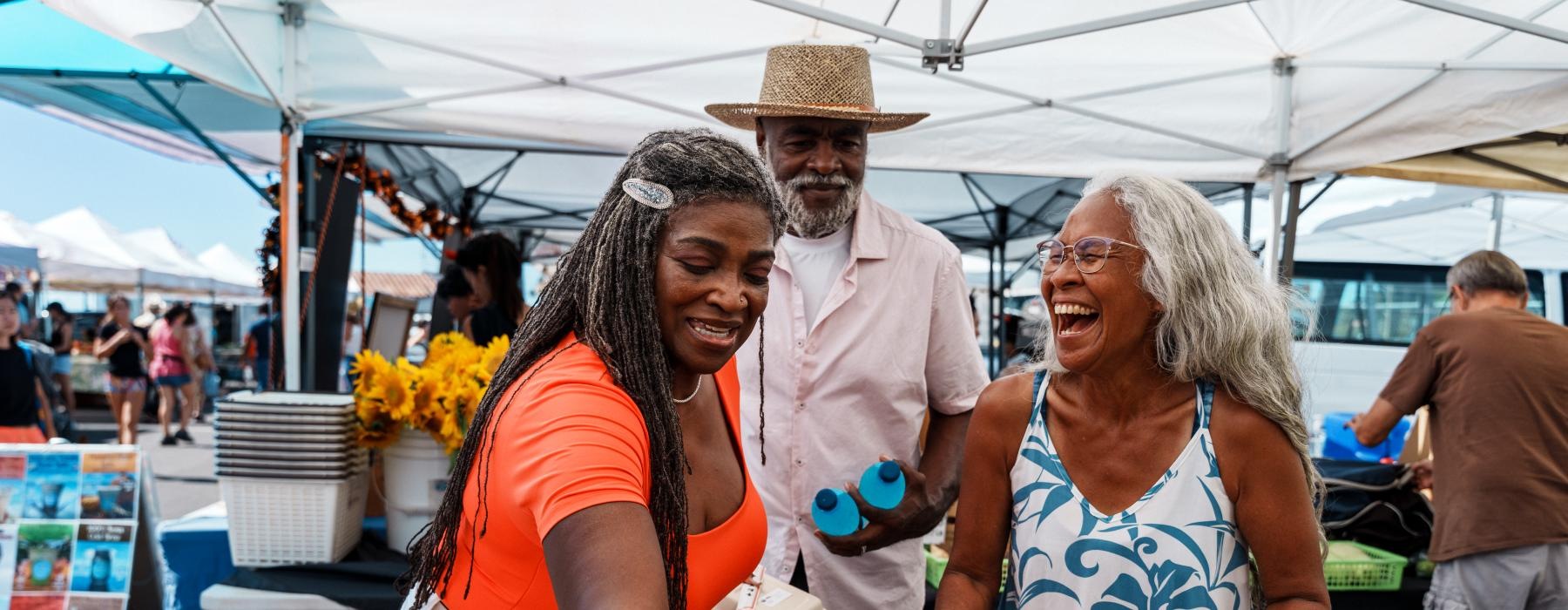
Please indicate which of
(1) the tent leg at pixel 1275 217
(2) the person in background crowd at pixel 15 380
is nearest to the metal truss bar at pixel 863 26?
(1) the tent leg at pixel 1275 217

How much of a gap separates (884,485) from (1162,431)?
1.75ft

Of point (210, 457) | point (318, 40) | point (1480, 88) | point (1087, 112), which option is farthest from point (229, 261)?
point (1480, 88)

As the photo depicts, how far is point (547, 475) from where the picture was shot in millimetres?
971

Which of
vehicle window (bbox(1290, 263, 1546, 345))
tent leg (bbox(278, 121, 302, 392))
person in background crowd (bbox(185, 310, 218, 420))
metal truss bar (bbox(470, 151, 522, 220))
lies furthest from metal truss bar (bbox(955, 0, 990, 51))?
person in background crowd (bbox(185, 310, 218, 420))

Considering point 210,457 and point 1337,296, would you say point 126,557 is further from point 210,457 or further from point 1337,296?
point 1337,296

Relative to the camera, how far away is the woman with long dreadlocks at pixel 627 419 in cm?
97

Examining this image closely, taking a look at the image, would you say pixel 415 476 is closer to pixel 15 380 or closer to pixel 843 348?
pixel 843 348

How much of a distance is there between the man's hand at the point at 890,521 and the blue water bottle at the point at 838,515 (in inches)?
0.4

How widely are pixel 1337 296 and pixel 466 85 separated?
35.0 ft

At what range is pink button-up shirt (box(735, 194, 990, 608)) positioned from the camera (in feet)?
7.41

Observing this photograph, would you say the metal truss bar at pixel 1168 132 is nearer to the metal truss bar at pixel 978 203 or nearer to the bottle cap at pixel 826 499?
the metal truss bar at pixel 978 203

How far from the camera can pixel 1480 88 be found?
12.2 ft

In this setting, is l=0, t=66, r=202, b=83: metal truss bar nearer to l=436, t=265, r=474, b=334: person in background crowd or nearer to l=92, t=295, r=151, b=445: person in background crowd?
l=436, t=265, r=474, b=334: person in background crowd

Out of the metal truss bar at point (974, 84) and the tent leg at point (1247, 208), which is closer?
the metal truss bar at point (974, 84)
